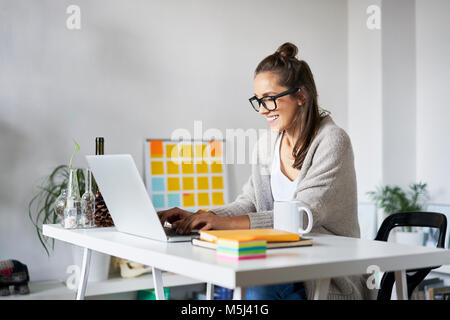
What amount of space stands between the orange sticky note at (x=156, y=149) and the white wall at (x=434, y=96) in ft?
6.00

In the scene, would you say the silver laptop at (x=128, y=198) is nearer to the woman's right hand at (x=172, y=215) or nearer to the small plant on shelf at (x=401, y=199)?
the woman's right hand at (x=172, y=215)

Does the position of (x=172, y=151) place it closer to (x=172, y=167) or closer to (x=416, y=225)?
(x=172, y=167)

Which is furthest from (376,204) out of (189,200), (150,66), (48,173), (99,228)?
(99,228)

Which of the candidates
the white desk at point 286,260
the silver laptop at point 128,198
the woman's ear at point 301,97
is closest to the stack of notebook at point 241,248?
the white desk at point 286,260

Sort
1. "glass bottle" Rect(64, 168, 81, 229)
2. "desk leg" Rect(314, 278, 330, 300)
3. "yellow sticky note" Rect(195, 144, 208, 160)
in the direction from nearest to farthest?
"desk leg" Rect(314, 278, 330, 300)
"glass bottle" Rect(64, 168, 81, 229)
"yellow sticky note" Rect(195, 144, 208, 160)

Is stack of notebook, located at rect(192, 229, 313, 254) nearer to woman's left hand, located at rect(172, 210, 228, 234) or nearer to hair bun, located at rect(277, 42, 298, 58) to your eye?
woman's left hand, located at rect(172, 210, 228, 234)

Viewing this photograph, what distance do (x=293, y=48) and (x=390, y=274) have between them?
79cm

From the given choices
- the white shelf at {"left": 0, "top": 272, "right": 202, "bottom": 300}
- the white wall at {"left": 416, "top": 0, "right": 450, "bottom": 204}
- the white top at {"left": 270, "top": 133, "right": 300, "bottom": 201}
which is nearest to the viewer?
the white top at {"left": 270, "top": 133, "right": 300, "bottom": 201}

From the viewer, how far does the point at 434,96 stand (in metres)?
3.78

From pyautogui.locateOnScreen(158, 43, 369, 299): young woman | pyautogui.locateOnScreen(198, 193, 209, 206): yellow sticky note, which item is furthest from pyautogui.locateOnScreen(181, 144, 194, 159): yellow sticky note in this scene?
pyautogui.locateOnScreen(158, 43, 369, 299): young woman

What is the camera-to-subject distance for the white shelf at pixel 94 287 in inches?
109

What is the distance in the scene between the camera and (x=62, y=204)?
1.75 metres

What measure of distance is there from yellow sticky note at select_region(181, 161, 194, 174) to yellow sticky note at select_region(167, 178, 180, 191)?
7 centimetres

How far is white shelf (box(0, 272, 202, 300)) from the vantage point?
9.12 feet
